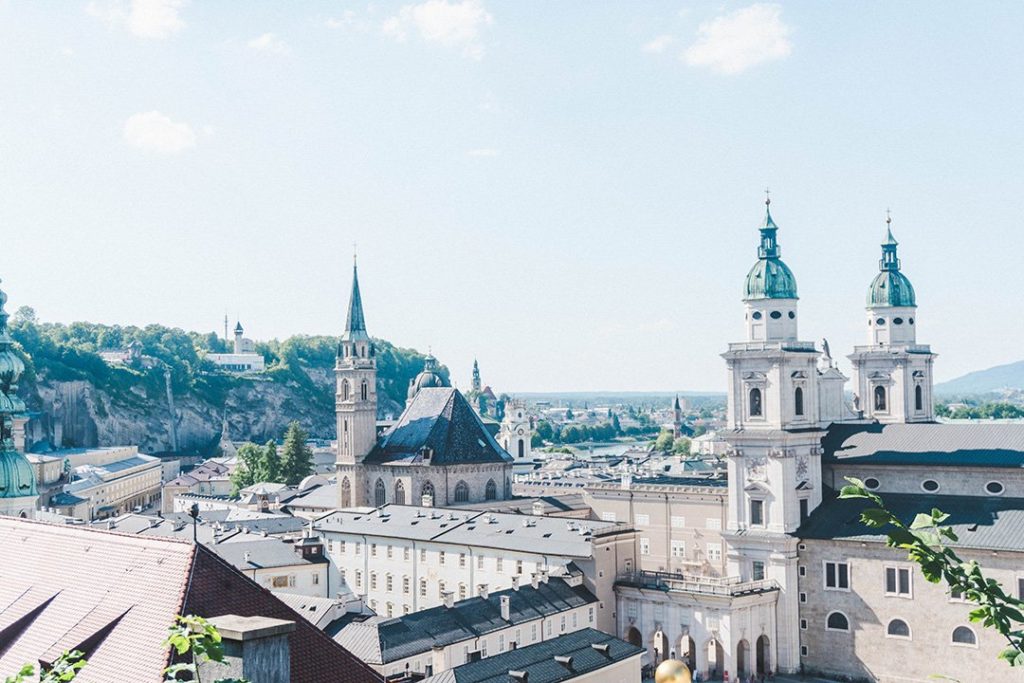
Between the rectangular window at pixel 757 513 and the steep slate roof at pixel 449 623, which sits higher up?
the rectangular window at pixel 757 513

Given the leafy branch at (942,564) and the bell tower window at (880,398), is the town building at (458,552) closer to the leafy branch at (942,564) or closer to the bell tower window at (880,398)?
the bell tower window at (880,398)

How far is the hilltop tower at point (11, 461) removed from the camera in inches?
1641

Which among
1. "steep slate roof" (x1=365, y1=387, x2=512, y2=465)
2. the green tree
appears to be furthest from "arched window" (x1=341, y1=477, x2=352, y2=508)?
the green tree

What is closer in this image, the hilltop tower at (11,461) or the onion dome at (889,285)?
the hilltop tower at (11,461)

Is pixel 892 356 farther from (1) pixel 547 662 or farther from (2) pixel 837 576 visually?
(1) pixel 547 662

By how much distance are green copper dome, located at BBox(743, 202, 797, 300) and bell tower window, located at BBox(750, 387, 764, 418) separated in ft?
17.2

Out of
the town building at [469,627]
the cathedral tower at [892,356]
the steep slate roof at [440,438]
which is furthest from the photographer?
the steep slate roof at [440,438]

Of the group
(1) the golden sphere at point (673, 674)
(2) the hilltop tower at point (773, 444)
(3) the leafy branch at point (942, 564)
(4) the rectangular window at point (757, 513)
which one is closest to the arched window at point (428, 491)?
(2) the hilltop tower at point (773, 444)

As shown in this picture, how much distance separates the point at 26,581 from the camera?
21.7 m

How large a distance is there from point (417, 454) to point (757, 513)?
32.8m

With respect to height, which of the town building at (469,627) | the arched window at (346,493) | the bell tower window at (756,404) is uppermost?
the bell tower window at (756,404)

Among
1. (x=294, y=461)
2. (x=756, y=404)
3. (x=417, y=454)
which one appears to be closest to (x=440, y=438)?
(x=417, y=454)

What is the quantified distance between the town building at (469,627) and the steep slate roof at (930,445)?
54.5 feet

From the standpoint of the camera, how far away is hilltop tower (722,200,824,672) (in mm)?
58156
